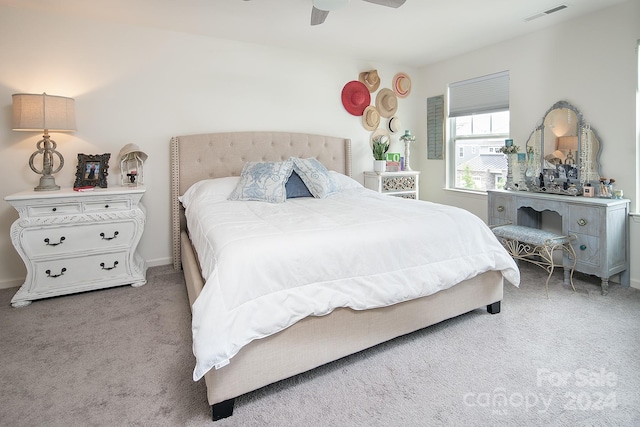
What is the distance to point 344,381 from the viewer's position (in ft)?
5.87

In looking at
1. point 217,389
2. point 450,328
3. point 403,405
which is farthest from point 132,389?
point 450,328

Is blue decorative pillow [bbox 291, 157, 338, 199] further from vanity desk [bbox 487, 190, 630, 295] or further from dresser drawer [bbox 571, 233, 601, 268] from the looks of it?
dresser drawer [bbox 571, 233, 601, 268]

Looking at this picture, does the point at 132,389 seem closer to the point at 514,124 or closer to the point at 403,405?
the point at 403,405

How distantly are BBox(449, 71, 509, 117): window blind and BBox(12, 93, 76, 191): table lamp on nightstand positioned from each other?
4.10 m

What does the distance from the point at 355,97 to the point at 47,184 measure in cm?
334

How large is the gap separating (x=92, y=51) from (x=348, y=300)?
325 cm

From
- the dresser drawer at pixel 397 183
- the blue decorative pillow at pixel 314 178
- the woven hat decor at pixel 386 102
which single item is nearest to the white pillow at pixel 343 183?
the blue decorative pillow at pixel 314 178

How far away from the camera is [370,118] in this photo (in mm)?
4637

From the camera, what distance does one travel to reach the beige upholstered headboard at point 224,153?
11.8 feet

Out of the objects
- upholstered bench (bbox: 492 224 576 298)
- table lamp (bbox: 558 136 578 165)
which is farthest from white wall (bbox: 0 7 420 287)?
table lamp (bbox: 558 136 578 165)

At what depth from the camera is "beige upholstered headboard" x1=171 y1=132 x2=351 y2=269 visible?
11.8 ft

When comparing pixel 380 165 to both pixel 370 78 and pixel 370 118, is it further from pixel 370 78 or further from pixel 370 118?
pixel 370 78

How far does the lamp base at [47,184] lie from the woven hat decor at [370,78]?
3.44m

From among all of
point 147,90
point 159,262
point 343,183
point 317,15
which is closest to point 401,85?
point 343,183
